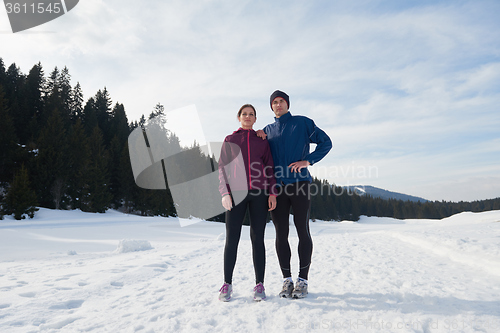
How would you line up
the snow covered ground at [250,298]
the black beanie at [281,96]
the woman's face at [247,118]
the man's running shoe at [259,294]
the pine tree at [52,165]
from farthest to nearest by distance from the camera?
1. the pine tree at [52,165]
2. the black beanie at [281,96]
3. the woman's face at [247,118]
4. the man's running shoe at [259,294]
5. the snow covered ground at [250,298]

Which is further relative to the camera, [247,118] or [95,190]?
[95,190]

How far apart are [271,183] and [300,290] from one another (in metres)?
1.16

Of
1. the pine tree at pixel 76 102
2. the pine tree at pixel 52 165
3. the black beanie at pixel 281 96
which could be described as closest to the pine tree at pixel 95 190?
the pine tree at pixel 52 165

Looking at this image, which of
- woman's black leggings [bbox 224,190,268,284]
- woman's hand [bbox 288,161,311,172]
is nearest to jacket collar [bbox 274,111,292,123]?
woman's hand [bbox 288,161,311,172]

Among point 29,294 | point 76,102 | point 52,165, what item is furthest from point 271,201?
→ point 76,102

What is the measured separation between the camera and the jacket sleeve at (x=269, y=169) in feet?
9.43

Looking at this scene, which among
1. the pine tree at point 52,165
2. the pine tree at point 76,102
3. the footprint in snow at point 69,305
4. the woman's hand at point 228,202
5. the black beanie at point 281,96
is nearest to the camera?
the footprint in snow at point 69,305

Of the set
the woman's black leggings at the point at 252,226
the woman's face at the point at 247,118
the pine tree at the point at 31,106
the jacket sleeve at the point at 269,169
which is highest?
the pine tree at the point at 31,106

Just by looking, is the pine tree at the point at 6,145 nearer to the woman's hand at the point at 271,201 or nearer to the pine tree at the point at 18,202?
the pine tree at the point at 18,202

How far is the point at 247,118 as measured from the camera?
10.1 ft

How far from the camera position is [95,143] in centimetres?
3114

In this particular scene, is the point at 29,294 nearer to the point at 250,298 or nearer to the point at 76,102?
the point at 250,298

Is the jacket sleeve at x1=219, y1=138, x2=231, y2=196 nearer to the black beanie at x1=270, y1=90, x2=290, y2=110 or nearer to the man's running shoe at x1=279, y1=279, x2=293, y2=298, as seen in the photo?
the black beanie at x1=270, y1=90, x2=290, y2=110

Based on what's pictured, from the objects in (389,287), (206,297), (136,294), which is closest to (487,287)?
(389,287)
